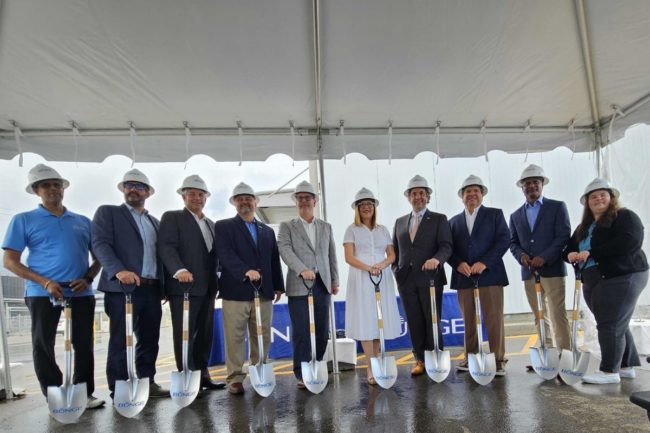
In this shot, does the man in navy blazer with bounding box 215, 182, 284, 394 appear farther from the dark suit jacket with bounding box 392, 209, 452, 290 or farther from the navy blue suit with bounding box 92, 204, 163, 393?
the dark suit jacket with bounding box 392, 209, 452, 290

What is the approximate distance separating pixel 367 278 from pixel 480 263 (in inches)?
44.4

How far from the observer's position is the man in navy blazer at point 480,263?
4.34m

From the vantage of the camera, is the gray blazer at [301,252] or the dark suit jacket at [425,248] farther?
the dark suit jacket at [425,248]

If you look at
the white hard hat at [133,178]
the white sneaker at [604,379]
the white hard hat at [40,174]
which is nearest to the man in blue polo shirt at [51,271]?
the white hard hat at [40,174]

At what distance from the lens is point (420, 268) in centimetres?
439

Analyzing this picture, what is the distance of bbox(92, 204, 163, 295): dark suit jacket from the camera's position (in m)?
3.78

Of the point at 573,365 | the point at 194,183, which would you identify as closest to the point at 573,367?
the point at 573,365

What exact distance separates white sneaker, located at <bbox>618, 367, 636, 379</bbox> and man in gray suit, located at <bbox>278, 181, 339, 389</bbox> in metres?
2.79

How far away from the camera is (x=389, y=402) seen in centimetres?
358

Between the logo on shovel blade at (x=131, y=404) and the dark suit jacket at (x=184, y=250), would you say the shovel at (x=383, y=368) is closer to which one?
the dark suit jacket at (x=184, y=250)

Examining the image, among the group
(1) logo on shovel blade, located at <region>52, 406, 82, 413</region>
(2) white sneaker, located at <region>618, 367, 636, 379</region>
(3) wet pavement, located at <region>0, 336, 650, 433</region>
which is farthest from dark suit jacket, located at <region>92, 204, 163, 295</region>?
(2) white sneaker, located at <region>618, 367, 636, 379</region>

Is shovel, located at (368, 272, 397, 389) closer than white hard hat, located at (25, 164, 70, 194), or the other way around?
white hard hat, located at (25, 164, 70, 194)

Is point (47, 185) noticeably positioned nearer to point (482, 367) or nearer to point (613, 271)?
point (482, 367)

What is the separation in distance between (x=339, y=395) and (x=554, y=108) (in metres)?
4.03
